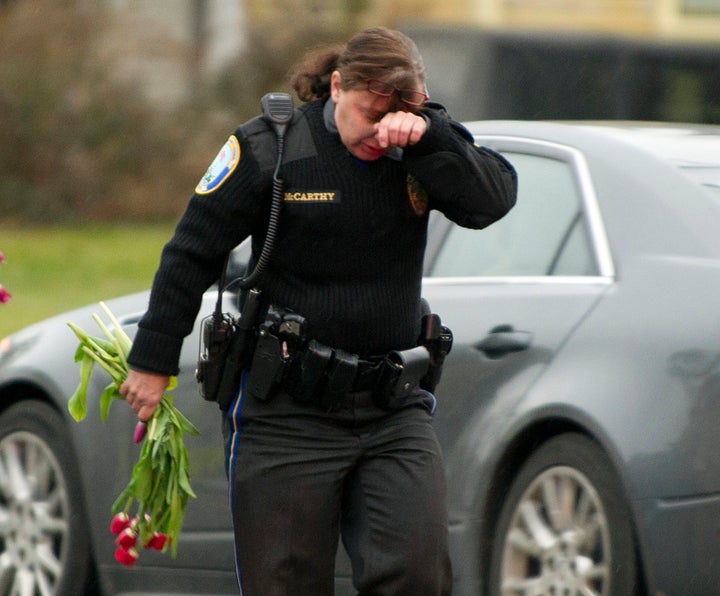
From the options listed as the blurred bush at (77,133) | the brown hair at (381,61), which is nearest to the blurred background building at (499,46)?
the blurred bush at (77,133)

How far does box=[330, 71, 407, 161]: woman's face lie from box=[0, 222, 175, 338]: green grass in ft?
25.5

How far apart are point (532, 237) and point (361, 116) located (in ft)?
4.31

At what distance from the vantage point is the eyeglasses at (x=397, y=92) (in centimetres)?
380

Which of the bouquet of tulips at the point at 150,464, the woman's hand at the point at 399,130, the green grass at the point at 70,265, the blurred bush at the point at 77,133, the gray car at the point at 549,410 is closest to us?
the woman's hand at the point at 399,130

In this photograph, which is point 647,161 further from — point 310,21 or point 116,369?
point 310,21

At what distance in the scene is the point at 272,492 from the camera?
395 centimetres

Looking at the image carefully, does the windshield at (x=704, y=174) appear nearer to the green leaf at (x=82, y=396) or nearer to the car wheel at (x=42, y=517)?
the green leaf at (x=82, y=396)

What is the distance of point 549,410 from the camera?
447 cm

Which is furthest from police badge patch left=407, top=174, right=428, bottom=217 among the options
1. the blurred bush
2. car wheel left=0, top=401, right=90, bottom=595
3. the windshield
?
the blurred bush

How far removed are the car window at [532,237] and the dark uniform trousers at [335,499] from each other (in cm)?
103

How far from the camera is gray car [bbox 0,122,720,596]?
4.15 m

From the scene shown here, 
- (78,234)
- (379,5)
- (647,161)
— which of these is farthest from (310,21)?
(647,161)

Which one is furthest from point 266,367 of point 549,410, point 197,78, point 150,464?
point 197,78

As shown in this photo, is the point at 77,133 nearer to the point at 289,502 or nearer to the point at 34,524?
the point at 34,524
